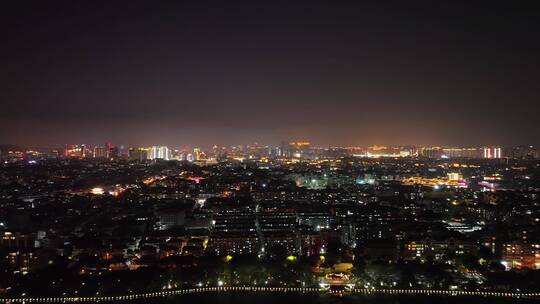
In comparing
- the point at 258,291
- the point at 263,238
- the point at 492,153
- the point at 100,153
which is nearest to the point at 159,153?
the point at 100,153

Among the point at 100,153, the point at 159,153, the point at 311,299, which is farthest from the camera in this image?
the point at 159,153

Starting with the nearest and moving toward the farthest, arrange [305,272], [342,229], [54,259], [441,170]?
[305,272], [54,259], [342,229], [441,170]

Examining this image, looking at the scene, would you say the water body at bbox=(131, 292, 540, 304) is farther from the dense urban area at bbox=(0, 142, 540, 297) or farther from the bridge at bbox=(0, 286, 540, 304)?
the dense urban area at bbox=(0, 142, 540, 297)

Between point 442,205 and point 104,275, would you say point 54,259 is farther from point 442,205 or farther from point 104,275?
point 442,205

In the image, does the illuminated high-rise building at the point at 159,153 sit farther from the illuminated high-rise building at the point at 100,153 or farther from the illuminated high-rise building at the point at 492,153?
the illuminated high-rise building at the point at 492,153

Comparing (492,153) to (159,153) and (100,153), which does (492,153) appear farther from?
(100,153)

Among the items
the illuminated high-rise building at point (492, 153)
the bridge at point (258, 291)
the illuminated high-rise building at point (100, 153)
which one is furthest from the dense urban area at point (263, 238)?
the illuminated high-rise building at point (100, 153)

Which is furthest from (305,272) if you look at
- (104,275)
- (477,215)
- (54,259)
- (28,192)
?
(28,192)
